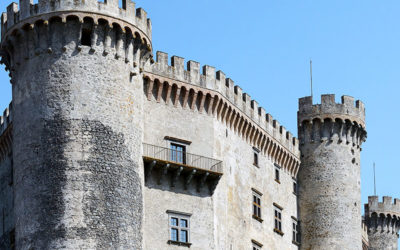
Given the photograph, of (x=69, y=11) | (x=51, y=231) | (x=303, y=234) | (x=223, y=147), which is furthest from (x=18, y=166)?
(x=303, y=234)

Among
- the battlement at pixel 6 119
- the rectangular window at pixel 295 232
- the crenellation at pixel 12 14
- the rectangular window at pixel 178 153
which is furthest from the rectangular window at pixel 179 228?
the rectangular window at pixel 295 232

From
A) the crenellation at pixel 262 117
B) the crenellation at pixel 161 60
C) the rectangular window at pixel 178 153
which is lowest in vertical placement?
the rectangular window at pixel 178 153

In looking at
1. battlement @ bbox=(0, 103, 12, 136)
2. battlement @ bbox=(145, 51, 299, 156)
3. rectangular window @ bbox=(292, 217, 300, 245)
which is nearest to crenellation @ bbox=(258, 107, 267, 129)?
battlement @ bbox=(145, 51, 299, 156)

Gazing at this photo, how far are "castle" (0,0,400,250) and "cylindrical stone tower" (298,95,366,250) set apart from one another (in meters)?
2.49

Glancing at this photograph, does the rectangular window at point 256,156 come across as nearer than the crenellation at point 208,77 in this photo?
No

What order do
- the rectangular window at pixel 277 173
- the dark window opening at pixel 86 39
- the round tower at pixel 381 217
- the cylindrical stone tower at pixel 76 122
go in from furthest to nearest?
the round tower at pixel 381 217
the rectangular window at pixel 277 173
the dark window opening at pixel 86 39
the cylindrical stone tower at pixel 76 122

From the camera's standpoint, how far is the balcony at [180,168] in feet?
171

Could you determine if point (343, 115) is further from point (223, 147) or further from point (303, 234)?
point (223, 147)

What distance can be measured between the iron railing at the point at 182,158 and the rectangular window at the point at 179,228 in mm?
2687

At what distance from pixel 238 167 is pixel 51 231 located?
48.7ft

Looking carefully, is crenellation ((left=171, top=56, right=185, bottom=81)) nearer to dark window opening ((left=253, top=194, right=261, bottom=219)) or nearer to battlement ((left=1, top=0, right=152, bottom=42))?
battlement ((left=1, top=0, right=152, bottom=42))

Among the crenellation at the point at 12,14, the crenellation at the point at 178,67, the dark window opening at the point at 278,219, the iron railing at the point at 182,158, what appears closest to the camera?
the crenellation at the point at 12,14

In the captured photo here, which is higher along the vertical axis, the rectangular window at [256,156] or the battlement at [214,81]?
the battlement at [214,81]

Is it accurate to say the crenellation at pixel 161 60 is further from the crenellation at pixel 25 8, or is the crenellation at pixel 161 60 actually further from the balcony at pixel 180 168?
the crenellation at pixel 25 8
